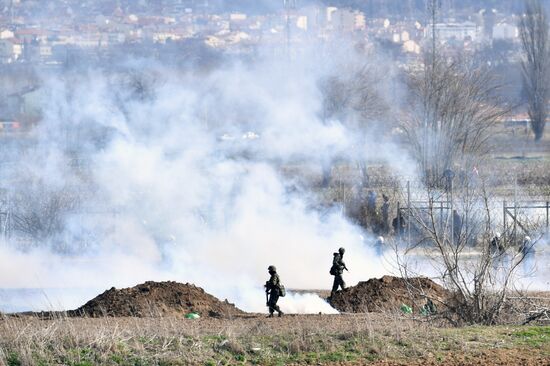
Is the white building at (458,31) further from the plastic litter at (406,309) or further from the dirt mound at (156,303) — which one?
the dirt mound at (156,303)

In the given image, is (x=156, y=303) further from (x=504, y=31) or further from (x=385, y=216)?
(x=504, y=31)

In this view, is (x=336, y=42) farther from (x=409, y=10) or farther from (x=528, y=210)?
(x=409, y=10)

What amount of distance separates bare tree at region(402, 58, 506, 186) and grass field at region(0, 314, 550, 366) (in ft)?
69.8

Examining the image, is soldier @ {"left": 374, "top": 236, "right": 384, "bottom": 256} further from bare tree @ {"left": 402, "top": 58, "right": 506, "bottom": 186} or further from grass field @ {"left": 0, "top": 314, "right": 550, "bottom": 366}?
grass field @ {"left": 0, "top": 314, "right": 550, "bottom": 366}

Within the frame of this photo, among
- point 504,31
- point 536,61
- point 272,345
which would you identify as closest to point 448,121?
point 536,61

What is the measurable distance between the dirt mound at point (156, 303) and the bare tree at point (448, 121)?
18080 mm

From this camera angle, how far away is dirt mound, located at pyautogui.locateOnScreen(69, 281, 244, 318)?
1994 cm

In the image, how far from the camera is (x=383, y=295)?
21.3 metres

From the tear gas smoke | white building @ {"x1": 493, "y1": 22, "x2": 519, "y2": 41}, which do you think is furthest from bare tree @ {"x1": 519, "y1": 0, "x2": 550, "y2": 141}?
white building @ {"x1": 493, "y1": 22, "x2": 519, "y2": 41}

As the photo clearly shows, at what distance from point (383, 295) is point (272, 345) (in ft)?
19.2

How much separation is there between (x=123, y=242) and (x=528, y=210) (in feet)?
37.6

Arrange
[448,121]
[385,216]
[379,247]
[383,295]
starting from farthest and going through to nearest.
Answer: [448,121] < [385,216] < [379,247] < [383,295]

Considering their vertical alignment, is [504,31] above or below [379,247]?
above

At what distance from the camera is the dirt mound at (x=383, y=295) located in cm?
2095
